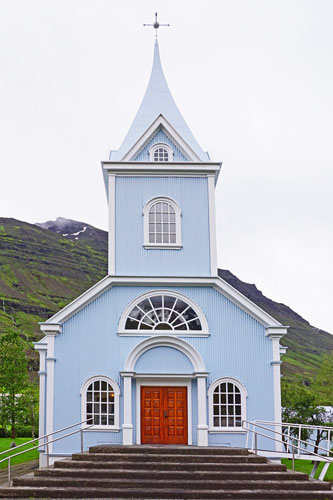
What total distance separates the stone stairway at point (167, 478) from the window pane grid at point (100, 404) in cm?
243

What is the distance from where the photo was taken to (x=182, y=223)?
75.7ft

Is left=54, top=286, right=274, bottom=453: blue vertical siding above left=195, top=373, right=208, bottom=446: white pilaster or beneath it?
above

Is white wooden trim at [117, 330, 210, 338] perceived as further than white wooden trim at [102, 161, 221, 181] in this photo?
No

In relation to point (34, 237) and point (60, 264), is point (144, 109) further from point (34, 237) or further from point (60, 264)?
point (34, 237)

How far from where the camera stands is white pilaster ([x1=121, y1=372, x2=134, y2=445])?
67.2 ft

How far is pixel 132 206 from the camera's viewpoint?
2316 centimetres

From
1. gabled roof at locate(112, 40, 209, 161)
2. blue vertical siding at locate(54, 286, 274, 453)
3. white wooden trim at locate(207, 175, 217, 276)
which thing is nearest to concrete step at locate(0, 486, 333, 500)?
blue vertical siding at locate(54, 286, 274, 453)

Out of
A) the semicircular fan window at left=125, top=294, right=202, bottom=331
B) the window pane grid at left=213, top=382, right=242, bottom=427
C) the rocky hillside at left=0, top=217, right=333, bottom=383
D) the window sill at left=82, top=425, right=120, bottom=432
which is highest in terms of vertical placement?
the rocky hillside at left=0, top=217, right=333, bottom=383

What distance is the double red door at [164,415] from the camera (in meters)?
20.8

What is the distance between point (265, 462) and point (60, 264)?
167m

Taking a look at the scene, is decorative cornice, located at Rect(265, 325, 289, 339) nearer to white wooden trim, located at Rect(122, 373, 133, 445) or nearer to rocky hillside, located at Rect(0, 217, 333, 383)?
white wooden trim, located at Rect(122, 373, 133, 445)

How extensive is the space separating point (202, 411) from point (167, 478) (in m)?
4.40

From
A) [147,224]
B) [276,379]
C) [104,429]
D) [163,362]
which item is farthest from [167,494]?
[147,224]

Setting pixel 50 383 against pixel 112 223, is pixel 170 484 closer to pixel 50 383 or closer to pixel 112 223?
pixel 50 383
